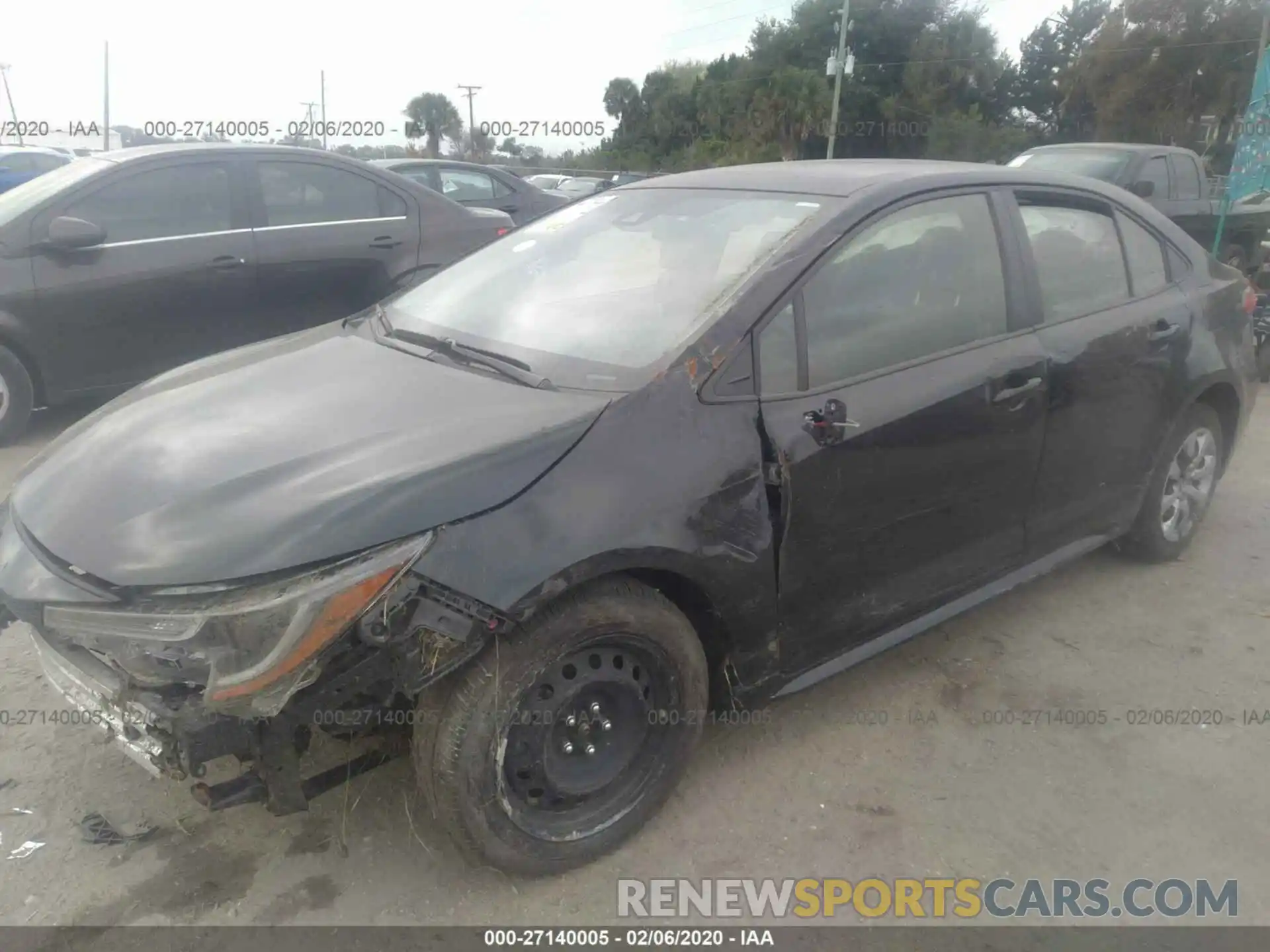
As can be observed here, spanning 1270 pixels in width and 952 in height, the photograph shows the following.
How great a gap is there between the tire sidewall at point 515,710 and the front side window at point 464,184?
28.1ft

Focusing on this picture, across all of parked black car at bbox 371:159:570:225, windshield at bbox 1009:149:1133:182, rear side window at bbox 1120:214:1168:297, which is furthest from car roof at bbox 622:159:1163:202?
parked black car at bbox 371:159:570:225

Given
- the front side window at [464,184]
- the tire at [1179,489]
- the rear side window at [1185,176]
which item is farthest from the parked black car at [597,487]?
the rear side window at [1185,176]

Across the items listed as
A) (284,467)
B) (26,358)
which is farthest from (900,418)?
(26,358)

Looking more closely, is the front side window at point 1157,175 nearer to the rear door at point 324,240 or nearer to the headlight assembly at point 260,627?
the rear door at point 324,240

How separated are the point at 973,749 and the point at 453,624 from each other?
1.78 meters

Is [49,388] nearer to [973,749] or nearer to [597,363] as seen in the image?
[597,363]

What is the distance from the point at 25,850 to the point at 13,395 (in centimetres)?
366

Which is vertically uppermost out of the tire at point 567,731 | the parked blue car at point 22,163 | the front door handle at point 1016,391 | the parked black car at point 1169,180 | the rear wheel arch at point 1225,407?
the parked blue car at point 22,163

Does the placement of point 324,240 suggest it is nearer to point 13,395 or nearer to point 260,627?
point 13,395

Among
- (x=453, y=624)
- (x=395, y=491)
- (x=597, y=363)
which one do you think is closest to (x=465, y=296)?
(x=597, y=363)

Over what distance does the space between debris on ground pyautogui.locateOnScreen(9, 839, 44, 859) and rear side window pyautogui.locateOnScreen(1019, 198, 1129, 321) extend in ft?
10.9

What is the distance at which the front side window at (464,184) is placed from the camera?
33.5 ft

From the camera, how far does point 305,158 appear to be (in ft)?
20.0

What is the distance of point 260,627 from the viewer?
1929mm
